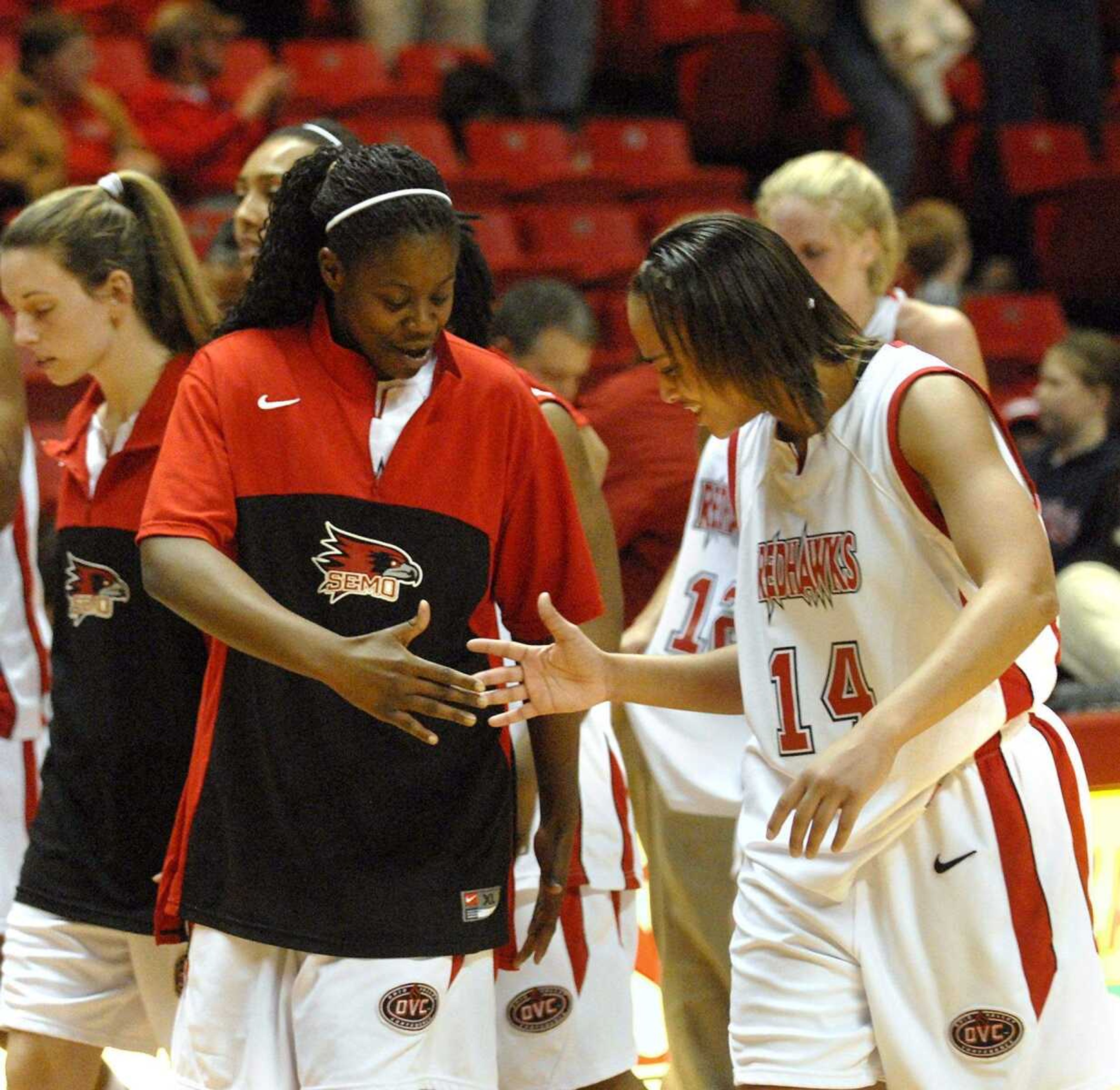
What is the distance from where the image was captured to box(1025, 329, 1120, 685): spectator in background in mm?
5945

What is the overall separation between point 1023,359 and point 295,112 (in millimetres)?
3543

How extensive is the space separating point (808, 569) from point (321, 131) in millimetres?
1346

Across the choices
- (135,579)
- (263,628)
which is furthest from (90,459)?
(263,628)

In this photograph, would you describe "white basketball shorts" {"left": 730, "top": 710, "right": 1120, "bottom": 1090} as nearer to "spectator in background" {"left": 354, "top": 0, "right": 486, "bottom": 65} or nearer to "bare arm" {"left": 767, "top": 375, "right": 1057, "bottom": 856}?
"bare arm" {"left": 767, "top": 375, "right": 1057, "bottom": 856}

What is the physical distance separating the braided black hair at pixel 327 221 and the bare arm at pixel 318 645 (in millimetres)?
379

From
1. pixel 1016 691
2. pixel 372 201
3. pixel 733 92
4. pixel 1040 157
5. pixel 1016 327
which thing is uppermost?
pixel 372 201

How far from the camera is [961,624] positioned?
2.17 metres

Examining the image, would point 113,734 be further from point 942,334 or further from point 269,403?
point 942,334

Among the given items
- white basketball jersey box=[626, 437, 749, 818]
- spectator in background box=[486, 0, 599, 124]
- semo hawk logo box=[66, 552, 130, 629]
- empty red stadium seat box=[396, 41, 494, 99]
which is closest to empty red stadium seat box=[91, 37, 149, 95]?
empty red stadium seat box=[396, 41, 494, 99]

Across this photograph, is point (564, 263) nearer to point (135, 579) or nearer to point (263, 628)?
point (135, 579)

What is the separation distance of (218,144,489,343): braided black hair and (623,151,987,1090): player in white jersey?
1.10m

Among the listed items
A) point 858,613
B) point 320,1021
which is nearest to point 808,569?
point 858,613

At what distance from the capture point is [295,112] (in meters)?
8.72

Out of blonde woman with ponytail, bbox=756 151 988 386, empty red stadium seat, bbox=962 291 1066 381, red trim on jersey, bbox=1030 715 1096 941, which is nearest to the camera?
red trim on jersey, bbox=1030 715 1096 941
